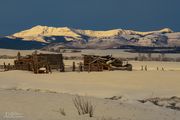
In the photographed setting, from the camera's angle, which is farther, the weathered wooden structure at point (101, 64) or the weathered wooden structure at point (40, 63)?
the weathered wooden structure at point (101, 64)

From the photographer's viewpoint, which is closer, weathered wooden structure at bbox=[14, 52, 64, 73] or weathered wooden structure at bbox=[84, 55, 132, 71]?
weathered wooden structure at bbox=[14, 52, 64, 73]

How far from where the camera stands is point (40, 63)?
5281cm

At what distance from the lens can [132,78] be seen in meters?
41.2

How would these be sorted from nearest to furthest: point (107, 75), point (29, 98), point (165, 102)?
1. point (29, 98)
2. point (165, 102)
3. point (107, 75)

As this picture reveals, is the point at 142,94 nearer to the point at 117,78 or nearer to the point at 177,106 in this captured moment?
the point at 177,106

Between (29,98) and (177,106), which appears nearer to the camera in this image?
(29,98)

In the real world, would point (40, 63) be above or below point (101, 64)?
above

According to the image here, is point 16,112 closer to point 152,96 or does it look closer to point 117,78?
point 152,96

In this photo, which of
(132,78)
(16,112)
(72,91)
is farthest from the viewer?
(132,78)

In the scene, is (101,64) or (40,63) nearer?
(40,63)

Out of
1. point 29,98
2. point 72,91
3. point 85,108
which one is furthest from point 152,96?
point 85,108

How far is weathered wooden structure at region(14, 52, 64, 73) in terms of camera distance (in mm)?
52031

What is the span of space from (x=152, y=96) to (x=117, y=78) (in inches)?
556

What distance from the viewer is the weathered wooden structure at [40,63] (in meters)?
52.0
